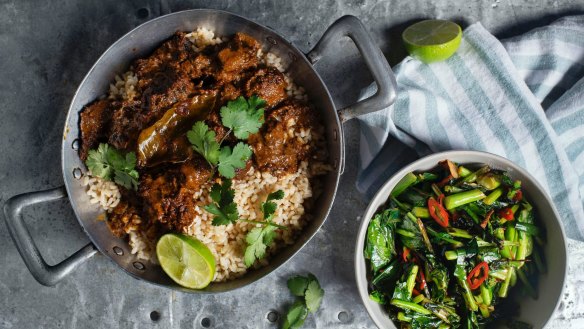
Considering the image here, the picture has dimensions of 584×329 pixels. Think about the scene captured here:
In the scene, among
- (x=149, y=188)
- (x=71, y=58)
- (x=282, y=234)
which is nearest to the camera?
(x=149, y=188)

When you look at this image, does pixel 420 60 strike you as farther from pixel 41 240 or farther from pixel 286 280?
pixel 41 240

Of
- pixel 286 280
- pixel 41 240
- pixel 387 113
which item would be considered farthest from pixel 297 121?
pixel 41 240

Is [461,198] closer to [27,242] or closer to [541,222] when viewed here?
[541,222]

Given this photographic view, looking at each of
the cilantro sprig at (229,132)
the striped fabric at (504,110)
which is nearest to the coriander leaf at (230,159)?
the cilantro sprig at (229,132)

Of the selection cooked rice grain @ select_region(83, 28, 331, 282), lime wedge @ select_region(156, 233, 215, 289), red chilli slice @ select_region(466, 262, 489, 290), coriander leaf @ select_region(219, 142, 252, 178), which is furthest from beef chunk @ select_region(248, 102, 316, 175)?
red chilli slice @ select_region(466, 262, 489, 290)

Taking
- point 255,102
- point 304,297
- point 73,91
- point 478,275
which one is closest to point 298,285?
point 304,297
